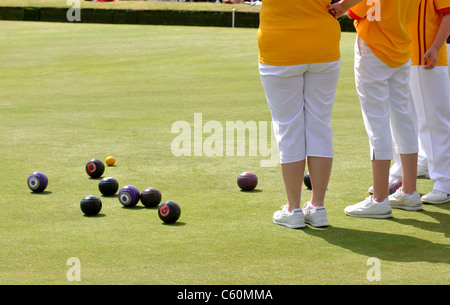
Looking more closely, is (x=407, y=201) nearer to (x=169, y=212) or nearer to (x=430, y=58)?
(x=430, y=58)

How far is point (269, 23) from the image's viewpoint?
18.6 feet

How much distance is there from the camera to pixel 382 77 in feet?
19.8

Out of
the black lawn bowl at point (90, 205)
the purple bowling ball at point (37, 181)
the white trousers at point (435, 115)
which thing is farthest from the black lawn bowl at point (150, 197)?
the white trousers at point (435, 115)

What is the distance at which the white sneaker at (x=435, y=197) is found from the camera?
6.68 metres

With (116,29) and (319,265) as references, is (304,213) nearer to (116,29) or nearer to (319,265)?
(319,265)

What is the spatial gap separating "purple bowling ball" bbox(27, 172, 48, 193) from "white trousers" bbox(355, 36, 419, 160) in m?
2.85

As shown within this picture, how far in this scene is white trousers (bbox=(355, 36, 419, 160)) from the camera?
6047 mm

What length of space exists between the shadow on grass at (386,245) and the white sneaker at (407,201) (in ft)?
2.62

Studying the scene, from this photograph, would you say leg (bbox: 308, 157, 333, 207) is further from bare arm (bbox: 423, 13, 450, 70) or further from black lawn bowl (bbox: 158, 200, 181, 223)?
bare arm (bbox: 423, 13, 450, 70)

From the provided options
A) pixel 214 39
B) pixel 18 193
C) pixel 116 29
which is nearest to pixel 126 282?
pixel 18 193

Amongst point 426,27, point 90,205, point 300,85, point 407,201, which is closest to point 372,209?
point 407,201

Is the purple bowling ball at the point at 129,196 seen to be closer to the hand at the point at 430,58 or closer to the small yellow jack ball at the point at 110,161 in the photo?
the small yellow jack ball at the point at 110,161

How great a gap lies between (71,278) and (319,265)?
1.51 m

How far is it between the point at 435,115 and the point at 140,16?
79.5 ft
